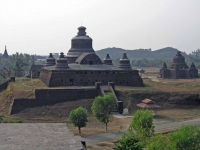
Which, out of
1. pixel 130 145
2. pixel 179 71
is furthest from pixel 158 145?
pixel 179 71

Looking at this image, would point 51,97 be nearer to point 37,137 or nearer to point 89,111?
point 89,111

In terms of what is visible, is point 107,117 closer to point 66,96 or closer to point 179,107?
point 66,96

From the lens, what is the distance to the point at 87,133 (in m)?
27.0

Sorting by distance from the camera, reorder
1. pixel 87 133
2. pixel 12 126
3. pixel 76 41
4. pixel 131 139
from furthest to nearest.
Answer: pixel 76 41
pixel 87 133
pixel 12 126
pixel 131 139

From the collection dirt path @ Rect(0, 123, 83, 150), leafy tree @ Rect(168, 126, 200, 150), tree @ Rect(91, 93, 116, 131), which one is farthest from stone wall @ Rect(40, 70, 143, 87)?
leafy tree @ Rect(168, 126, 200, 150)

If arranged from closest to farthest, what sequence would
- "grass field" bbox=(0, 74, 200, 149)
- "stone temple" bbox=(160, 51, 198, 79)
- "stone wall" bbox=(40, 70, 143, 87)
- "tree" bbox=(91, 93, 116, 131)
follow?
"tree" bbox=(91, 93, 116, 131) → "grass field" bbox=(0, 74, 200, 149) → "stone wall" bbox=(40, 70, 143, 87) → "stone temple" bbox=(160, 51, 198, 79)

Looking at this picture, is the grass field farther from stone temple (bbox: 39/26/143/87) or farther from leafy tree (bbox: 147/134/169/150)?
leafy tree (bbox: 147/134/169/150)

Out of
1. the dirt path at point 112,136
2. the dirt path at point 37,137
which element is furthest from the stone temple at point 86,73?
the dirt path at point 37,137

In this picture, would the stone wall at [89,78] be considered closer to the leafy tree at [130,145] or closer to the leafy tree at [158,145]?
the leafy tree at [158,145]

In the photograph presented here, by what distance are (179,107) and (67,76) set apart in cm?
1488

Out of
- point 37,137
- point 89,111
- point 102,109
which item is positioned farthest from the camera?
point 89,111

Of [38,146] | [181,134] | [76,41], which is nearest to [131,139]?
[181,134]

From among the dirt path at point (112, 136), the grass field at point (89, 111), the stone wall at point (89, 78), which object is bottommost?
the dirt path at point (112, 136)

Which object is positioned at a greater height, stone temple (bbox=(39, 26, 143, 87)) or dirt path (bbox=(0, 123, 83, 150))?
stone temple (bbox=(39, 26, 143, 87))
